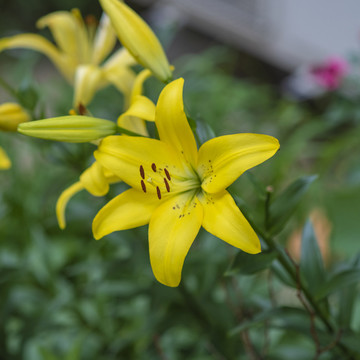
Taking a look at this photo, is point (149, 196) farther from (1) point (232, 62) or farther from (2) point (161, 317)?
(1) point (232, 62)

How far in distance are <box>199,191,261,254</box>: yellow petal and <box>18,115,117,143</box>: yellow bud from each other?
0.35 feet

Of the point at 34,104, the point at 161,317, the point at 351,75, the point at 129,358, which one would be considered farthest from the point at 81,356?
the point at 351,75

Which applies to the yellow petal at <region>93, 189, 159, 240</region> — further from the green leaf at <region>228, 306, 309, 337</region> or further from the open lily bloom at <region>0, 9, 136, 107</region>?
the open lily bloom at <region>0, 9, 136, 107</region>

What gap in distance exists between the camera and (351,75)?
1.25 meters

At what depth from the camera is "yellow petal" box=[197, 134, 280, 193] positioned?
323mm

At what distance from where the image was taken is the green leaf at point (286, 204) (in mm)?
397

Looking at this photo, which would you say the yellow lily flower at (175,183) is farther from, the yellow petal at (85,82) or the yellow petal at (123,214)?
the yellow petal at (85,82)

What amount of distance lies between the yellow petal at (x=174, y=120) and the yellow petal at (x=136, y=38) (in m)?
0.06

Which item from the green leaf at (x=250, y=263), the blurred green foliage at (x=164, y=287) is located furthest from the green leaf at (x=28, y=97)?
the green leaf at (x=250, y=263)

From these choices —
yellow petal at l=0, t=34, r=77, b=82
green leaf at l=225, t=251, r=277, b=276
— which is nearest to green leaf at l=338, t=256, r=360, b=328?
green leaf at l=225, t=251, r=277, b=276

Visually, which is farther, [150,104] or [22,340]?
[22,340]

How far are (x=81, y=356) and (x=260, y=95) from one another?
1423mm

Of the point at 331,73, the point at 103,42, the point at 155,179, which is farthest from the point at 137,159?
the point at 331,73

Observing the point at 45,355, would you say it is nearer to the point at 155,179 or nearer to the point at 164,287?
the point at 164,287
